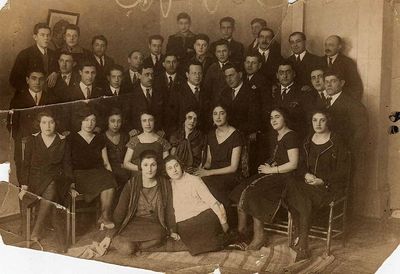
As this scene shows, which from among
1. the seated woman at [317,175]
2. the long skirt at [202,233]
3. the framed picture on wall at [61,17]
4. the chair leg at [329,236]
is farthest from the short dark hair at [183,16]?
the chair leg at [329,236]

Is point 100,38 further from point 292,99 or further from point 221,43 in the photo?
point 292,99

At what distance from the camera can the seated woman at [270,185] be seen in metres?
3.22

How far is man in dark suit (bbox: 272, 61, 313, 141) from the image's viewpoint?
318 cm

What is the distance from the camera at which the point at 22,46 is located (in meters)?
3.62

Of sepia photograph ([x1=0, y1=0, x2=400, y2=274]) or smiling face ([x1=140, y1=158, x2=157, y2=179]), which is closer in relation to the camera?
sepia photograph ([x1=0, y1=0, x2=400, y2=274])

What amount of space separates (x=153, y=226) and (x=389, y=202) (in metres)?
1.23

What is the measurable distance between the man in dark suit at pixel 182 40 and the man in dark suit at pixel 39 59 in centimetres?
69

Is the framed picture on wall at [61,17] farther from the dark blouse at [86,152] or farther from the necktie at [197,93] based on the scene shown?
the necktie at [197,93]

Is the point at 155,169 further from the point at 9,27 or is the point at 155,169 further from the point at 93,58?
the point at 9,27

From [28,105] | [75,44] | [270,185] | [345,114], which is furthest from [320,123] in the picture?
[28,105]

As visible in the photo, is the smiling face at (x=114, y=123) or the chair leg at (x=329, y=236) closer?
the chair leg at (x=329, y=236)

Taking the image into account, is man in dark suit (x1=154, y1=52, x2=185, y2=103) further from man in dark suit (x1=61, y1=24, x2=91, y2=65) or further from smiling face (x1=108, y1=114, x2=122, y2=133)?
man in dark suit (x1=61, y1=24, x2=91, y2=65)

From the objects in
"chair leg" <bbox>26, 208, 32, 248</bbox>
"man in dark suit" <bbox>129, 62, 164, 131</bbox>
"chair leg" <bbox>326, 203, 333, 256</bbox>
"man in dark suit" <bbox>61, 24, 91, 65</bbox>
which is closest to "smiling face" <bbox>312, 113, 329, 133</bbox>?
"chair leg" <bbox>326, 203, 333, 256</bbox>

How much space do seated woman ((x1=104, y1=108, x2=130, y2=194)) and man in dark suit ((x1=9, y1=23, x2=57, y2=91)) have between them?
0.41 m
